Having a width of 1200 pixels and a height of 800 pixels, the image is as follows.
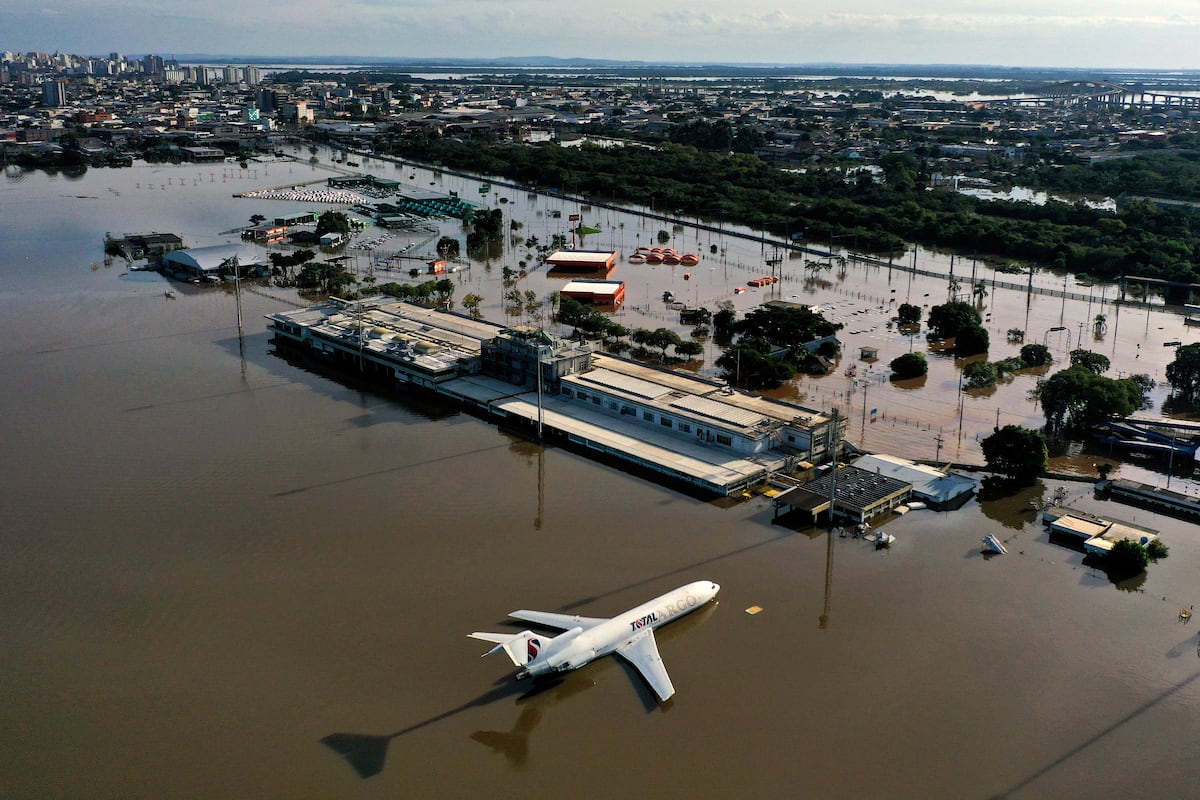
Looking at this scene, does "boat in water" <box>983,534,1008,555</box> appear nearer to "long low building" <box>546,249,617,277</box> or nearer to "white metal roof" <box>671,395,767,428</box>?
"white metal roof" <box>671,395,767,428</box>

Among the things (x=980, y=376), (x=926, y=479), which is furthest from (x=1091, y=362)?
(x=926, y=479)

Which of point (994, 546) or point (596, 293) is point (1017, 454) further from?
point (596, 293)

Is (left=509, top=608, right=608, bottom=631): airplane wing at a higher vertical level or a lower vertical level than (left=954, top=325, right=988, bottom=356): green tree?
lower

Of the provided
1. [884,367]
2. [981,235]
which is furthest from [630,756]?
[981,235]

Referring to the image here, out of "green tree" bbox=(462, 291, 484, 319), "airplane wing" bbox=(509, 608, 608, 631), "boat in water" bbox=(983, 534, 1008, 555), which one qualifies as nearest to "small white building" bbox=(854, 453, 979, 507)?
"boat in water" bbox=(983, 534, 1008, 555)

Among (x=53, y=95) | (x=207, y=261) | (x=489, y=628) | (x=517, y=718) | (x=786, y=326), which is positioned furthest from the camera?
(x=53, y=95)

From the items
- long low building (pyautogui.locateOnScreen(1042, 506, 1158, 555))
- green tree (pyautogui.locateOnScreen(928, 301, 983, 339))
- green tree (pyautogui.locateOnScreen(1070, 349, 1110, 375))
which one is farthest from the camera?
green tree (pyautogui.locateOnScreen(928, 301, 983, 339))
